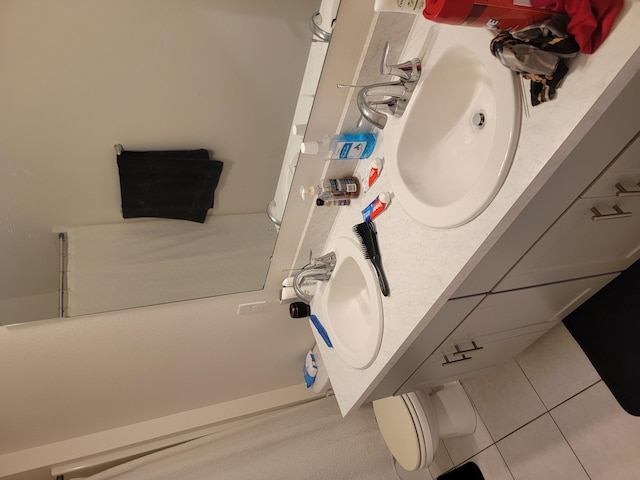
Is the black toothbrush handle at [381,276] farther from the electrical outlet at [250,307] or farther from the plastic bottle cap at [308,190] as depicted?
the electrical outlet at [250,307]

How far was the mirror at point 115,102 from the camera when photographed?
139 cm

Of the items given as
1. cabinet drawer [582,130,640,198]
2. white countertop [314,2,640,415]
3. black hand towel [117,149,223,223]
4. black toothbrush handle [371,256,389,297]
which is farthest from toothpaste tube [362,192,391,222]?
black hand towel [117,149,223,223]

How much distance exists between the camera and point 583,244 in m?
0.92

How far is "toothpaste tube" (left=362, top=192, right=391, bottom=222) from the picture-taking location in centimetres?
106

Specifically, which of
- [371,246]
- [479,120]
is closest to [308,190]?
[371,246]

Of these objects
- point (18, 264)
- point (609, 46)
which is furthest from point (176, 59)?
point (609, 46)

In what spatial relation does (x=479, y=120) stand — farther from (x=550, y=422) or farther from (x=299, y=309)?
(x=550, y=422)

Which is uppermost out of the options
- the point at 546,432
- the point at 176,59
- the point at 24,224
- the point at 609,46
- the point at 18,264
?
the point at 176,59

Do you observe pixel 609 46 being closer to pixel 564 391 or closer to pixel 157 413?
pixel 564 391

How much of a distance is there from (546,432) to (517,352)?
323mm

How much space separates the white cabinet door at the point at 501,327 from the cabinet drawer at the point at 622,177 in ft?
1.10

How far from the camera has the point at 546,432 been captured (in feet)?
4.99

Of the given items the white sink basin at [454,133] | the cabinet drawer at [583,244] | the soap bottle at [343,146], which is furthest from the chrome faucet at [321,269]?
the cabinet drawer at [583,244]

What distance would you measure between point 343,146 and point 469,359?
84 cm
